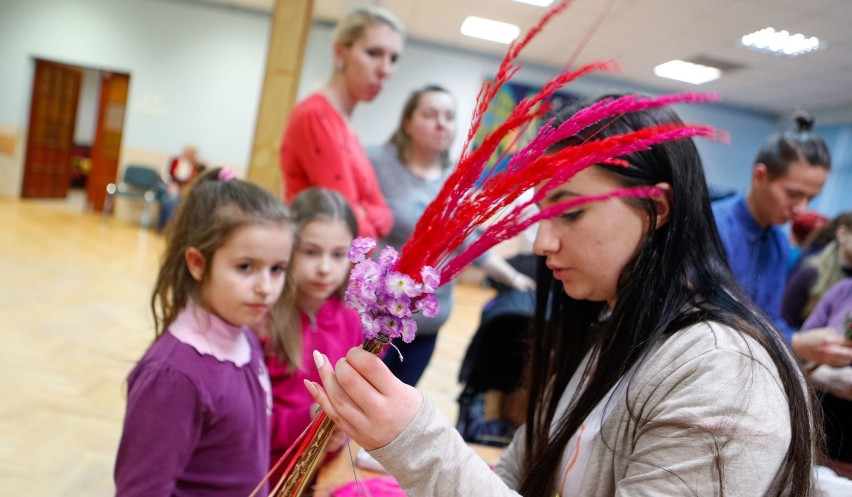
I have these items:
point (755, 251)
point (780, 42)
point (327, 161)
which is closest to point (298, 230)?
point (327, 161)

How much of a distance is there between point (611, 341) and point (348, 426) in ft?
1.51

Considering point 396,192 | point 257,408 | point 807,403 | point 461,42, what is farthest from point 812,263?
point 461,42

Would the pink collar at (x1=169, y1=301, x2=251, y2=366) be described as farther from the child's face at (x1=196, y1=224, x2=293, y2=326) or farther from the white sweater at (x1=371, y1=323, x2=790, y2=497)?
the white sweater at (x1=371, y1=323, x2=790, y2=497)

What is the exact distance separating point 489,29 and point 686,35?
2471 millimetres

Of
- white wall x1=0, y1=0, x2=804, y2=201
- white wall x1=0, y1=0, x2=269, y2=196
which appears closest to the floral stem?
white wall x1=0, y1=0, x2=804, y2=201

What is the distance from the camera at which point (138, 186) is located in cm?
1014

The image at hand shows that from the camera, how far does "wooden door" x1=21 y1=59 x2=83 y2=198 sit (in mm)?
10734

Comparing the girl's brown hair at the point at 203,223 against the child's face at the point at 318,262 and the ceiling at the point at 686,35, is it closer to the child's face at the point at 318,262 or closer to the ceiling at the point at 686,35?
the child's face at the point at 318,262

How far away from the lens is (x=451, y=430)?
744mm

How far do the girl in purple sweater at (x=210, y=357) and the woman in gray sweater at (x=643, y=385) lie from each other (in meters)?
0.60

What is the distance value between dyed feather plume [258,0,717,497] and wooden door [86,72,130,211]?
38.5 ft

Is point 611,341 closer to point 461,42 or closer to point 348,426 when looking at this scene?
point 348,426

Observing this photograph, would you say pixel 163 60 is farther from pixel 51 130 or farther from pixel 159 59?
pixel 51 130

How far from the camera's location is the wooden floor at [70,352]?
2.61 meters
